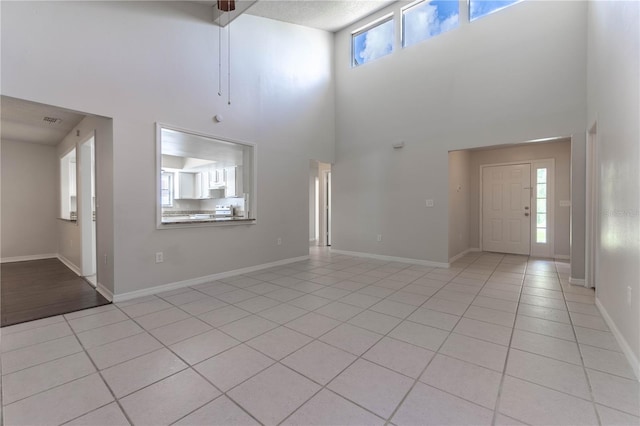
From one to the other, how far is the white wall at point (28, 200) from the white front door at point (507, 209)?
9.19 meters

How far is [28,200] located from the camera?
18.0ft

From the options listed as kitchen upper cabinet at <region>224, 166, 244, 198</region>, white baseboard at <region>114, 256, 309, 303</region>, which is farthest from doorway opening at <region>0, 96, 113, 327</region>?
kitchen upper cabinet at <region>224, 166, 244, 198</region>

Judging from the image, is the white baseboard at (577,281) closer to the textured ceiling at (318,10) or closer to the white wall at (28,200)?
the textured ceiling at (318,10)

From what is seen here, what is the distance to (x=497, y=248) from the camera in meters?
6.07

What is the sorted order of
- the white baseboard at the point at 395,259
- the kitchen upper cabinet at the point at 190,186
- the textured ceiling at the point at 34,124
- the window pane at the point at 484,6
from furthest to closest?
the kitchen upper cabinet at the point at 190,186, the white baseboard at the point at 395,259, the window pane at the point at 484,6, the textured ceiling at the point at 34,124


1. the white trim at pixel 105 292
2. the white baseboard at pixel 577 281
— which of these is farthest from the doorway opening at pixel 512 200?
the white trim at pixel 105 292

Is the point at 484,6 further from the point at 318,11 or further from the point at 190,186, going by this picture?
the point at 190,186

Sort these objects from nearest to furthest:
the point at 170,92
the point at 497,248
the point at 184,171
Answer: the point at 170,92 → the point at 497,248 → the point at 184,171

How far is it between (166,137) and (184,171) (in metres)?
3.59

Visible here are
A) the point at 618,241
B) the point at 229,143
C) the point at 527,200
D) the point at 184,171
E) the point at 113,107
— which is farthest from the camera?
the point at 184,171

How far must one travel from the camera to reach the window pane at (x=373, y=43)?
532cm

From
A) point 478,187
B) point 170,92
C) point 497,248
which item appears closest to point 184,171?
point 170,92

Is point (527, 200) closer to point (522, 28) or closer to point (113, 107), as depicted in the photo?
point (522, 28)

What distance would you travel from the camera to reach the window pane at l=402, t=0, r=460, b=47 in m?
4.60
